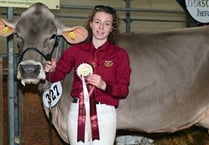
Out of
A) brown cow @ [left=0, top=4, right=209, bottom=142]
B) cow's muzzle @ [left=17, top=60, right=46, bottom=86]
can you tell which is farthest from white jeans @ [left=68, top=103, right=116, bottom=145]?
brown cow @ [left=0, top=4, right=209, bottom=142]

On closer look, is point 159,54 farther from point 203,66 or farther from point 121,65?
point 121,65

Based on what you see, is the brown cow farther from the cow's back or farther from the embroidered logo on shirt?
the embroidered logo on shirt

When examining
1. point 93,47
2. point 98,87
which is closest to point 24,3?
point 93,47

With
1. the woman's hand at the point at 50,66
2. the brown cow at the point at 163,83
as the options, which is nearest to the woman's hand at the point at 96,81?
the woman's hand at the point at 50,66

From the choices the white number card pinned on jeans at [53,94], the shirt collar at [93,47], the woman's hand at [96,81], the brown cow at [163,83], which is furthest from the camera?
the brown cow at [163,83]

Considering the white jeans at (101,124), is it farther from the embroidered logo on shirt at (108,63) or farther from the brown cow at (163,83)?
the brown cow at (163,83)

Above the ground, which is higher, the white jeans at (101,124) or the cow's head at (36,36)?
the cow's head at (36,36)

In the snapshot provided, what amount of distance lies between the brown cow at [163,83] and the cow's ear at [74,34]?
12.5 inches

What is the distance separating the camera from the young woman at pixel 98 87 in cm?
295

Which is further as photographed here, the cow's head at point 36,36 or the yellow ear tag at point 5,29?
the yellow ear tag at point 5,29

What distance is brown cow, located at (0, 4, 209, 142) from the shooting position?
12.4ft

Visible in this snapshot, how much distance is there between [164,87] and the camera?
3.85m

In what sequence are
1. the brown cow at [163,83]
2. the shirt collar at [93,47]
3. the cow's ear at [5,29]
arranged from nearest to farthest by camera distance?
1. the shirt collar at [93,47]
2. the cow's ear at [5,29]
3. the brown cow at [163,83]

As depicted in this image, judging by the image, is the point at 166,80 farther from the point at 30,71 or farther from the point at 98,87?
the point at 30,71
